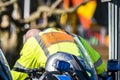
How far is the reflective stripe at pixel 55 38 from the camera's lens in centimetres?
671

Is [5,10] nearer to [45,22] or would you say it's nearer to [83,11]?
[45,22]

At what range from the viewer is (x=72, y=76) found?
579cm

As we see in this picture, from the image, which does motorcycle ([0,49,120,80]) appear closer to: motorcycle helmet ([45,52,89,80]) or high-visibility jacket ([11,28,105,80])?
motorcycle helmet ([45,52,89,80])

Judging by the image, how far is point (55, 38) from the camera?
6.78 metres

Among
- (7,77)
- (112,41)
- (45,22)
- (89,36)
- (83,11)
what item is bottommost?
(89,36)

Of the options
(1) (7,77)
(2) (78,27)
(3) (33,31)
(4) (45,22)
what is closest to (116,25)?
(3) (33,31)

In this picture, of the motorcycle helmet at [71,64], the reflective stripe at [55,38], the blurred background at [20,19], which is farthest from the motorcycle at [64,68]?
the blurred background at [20,19]

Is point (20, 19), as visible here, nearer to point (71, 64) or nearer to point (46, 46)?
point (46, 46)

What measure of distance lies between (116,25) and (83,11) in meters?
14.0

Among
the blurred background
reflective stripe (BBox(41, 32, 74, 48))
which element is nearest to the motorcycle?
reflective stripe (BBox(41, 32, 74, 48))

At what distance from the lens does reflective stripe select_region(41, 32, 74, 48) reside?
22.0 feet

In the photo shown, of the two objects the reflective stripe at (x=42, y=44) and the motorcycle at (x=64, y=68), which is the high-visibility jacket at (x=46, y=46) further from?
the motorcycle at (x=64, y=68)

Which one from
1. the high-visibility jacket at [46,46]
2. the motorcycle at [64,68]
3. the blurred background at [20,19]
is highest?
the motorcycle at [64,68]

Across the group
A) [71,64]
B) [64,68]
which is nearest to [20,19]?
[71,64]
